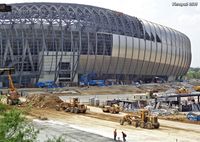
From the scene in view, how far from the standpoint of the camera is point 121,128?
50.7 meters

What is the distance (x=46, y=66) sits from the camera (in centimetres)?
12556

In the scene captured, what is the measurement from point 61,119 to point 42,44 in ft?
219

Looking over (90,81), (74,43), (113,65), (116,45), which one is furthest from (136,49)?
(74,43)

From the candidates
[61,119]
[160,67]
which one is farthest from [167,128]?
[160,67]

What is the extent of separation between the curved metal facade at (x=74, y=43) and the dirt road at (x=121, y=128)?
186ft

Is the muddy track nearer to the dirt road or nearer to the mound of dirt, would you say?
the dirt road

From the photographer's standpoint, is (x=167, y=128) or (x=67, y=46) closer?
(x=167, y=128)

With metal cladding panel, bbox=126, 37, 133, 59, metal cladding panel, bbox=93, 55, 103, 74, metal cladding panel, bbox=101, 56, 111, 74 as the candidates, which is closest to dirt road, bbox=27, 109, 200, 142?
metal cladding panel, bbox=93, 55, 103, 74

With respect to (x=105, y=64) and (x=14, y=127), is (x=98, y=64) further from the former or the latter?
(x=14, y=127)

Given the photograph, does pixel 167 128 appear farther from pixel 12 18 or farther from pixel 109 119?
pixel 12 18

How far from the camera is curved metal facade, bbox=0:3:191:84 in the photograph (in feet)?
399

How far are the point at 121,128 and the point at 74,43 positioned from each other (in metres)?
79.0

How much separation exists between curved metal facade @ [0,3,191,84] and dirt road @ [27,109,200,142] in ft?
186

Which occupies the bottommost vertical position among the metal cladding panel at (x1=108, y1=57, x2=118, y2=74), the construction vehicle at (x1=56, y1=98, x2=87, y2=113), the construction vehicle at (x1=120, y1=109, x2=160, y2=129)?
the construction vehicle at (x1=56, y1=98, x2=87, y2=113)
